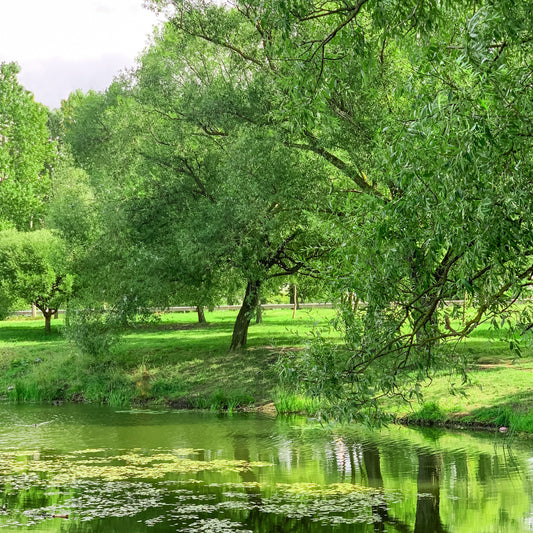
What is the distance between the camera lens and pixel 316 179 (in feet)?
80.4

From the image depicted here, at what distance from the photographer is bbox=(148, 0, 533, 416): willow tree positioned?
806cm

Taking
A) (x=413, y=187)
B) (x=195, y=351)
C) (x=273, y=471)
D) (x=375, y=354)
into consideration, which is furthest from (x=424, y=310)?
(x=195, y=351)

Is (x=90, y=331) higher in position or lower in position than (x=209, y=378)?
higher

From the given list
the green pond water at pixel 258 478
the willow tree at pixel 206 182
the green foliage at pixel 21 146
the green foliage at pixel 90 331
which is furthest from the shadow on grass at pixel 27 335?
the green pond water at pixel 258 478

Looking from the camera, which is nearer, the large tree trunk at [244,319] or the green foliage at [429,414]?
the green foliage at [429,414]

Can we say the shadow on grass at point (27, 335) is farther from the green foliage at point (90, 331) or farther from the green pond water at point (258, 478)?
the green pond water at point (258, 478)

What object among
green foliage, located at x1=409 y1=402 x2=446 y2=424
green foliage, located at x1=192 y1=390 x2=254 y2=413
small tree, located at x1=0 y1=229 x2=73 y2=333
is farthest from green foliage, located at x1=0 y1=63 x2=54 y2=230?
green foliage, located at x1=409 y1=402 x2=446 y2=424

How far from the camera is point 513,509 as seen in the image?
12.8 m

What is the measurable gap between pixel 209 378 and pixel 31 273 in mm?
17192

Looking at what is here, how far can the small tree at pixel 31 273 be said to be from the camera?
40.5 meters

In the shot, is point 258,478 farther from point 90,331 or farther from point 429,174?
point 90,331

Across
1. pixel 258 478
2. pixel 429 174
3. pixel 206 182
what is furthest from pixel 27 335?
pixel 429 174

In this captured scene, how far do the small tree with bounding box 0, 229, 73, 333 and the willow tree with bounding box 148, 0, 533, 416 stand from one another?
30419 mm

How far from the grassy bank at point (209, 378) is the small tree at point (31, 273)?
3.95 metres
